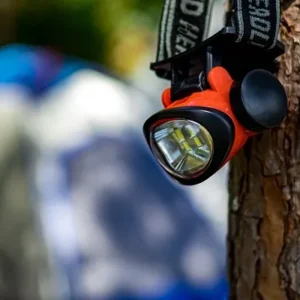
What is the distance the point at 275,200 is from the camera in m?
0.51

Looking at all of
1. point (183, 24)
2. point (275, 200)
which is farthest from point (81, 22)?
point (275, 200)

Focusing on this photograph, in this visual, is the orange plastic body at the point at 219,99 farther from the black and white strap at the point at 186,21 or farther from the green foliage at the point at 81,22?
the green foliage at the point at 81,22

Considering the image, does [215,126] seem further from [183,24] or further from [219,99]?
[183,24]

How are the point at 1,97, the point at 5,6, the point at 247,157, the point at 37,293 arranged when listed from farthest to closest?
the point at 5,6, the point at 1,97, the point at 37,293, the point at 247,157

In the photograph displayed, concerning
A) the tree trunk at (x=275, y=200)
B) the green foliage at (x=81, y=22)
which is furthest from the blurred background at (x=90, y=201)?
the green foliage at (x=81, y=22)

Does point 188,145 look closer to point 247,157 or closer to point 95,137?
point 247,157

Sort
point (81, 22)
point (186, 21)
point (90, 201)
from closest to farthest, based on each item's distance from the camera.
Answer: point (186, 21) < point (90, 201) < point (81, 22)

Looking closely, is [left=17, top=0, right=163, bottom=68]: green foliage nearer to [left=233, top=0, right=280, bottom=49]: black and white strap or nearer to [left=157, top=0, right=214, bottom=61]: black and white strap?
[left=157, top=0, right=214, bottom=61]: black and white strap

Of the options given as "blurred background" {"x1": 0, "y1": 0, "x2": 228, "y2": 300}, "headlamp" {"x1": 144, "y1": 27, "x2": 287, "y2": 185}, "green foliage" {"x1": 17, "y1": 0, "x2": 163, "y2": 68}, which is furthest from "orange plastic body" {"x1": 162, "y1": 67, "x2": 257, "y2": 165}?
"green foliage" {"x1": 17, "y1": 0, "x2": 163, "y2": 68}

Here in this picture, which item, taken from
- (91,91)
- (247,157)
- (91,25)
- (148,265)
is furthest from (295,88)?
(91,25)

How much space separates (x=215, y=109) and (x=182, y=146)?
1.6 inches

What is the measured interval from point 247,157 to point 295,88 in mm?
80

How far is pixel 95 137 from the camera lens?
1256 mm

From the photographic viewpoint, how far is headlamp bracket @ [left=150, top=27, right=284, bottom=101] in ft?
1.48
